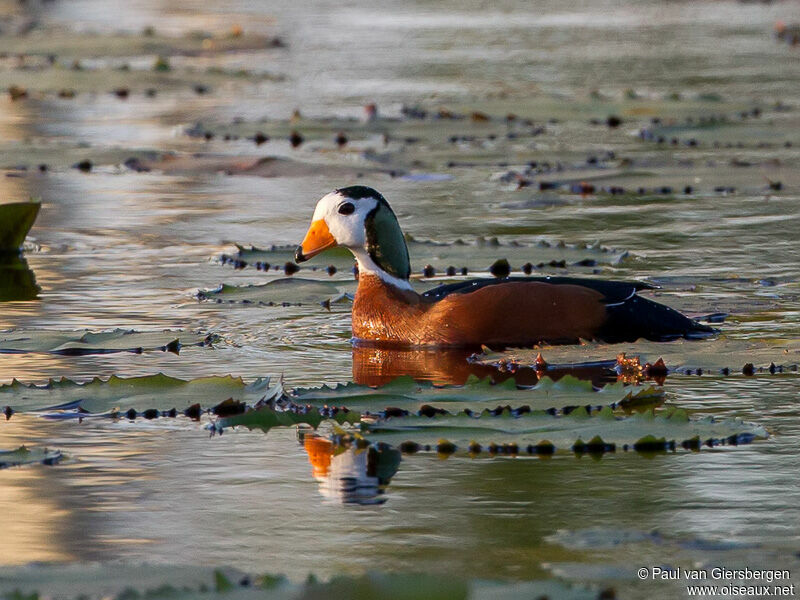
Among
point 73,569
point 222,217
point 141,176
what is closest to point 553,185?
point 222,217

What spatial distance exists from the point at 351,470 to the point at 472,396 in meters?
0.72

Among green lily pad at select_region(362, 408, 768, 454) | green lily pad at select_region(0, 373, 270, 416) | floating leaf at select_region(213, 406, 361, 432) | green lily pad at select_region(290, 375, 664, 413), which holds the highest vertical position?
green lily pad at select_region(0, 373, 270, 416)

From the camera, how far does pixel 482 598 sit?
3844 millimetres

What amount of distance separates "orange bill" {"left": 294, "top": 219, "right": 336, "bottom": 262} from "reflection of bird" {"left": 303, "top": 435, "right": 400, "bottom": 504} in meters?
2.05

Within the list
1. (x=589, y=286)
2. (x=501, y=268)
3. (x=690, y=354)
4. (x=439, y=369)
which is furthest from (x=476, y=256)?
(x=690, y=354)

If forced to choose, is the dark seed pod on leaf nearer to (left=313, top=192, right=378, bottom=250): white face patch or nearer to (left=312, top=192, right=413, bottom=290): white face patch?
(left=312, top=192, right=413, bottom=290): white face patch

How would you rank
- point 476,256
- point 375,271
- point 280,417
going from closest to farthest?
1. point 280,417
2. point 375,271
3. point 476,256

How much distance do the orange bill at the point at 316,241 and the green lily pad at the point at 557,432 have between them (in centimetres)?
208

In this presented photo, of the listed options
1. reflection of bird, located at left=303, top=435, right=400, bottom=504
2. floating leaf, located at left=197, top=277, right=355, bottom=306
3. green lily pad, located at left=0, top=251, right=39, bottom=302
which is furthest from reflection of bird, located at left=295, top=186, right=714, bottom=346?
green lily pad, located at left=0, top=251, right=39, bottom=302

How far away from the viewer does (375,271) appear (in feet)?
24.3

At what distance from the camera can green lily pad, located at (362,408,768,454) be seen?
5.36m

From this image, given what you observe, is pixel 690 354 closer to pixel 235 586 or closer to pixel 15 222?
pixel 235 586

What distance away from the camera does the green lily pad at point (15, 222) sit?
9250 mm

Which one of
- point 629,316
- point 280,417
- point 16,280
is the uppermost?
point 16,280
